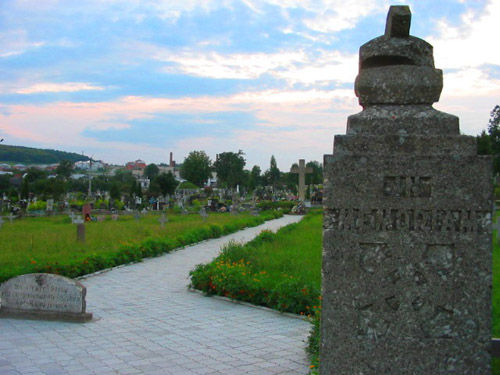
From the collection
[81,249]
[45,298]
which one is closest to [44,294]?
[45,298]

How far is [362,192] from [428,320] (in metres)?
0.78

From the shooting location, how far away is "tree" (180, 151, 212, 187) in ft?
286

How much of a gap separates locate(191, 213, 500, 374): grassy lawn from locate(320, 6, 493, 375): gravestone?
2.08m

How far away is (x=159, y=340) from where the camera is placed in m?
6.39

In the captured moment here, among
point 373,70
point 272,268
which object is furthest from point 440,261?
point 272,268

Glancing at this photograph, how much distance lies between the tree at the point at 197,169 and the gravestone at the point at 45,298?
7989cm

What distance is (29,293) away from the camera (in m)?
7.48

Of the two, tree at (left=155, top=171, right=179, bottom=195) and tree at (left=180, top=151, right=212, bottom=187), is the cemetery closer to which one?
tree at (left=155, top=171, right=179, bottom=195)

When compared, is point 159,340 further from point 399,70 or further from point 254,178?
point 254,178

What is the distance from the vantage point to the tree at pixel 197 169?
3433 inches

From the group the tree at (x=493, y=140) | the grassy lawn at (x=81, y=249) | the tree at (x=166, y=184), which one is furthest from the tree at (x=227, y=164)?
the grassy lawn at (x=81, y=249)

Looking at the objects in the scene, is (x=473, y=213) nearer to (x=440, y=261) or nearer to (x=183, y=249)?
(x=440, y=261)

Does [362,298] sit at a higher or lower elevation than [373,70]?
lower

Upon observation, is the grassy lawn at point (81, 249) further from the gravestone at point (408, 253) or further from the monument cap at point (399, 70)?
the monument cap at point (399, 70)
